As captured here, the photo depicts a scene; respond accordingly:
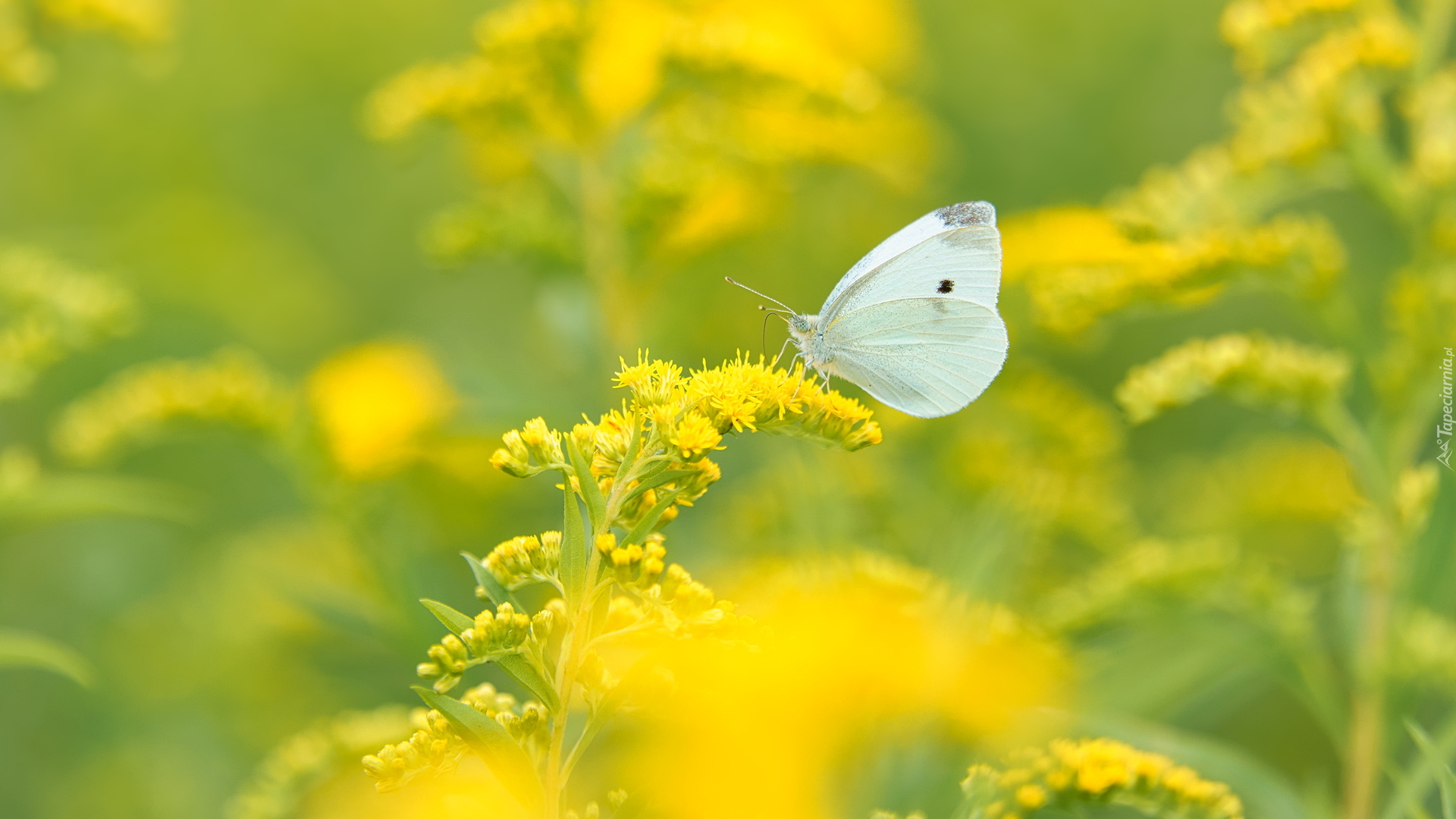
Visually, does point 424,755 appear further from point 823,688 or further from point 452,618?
point 823,688

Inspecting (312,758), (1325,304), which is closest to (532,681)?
(312,758)

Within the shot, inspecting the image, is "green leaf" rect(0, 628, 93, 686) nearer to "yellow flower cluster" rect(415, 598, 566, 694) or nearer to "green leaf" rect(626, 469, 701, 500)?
"yellow flower cluster" rect(415, 598, 566, 694)

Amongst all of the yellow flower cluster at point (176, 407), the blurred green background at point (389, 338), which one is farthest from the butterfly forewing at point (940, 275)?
the yellow flower cluster at point (176, 407)

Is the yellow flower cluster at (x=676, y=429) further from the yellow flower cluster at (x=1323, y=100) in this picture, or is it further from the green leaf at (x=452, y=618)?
the yellow flower cluster at (x=1323, y=100)

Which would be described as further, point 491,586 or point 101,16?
Result: point 101,16

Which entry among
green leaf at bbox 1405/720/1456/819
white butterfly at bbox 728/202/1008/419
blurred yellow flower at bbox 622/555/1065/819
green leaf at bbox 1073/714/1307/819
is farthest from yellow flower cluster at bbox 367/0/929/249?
green leaf at bbox 1405/720/1456/819

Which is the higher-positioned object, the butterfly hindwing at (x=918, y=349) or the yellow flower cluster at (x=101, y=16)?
the yellow flower cluster at (x=101, y=16)

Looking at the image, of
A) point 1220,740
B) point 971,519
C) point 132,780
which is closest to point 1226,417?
point 1220,740
